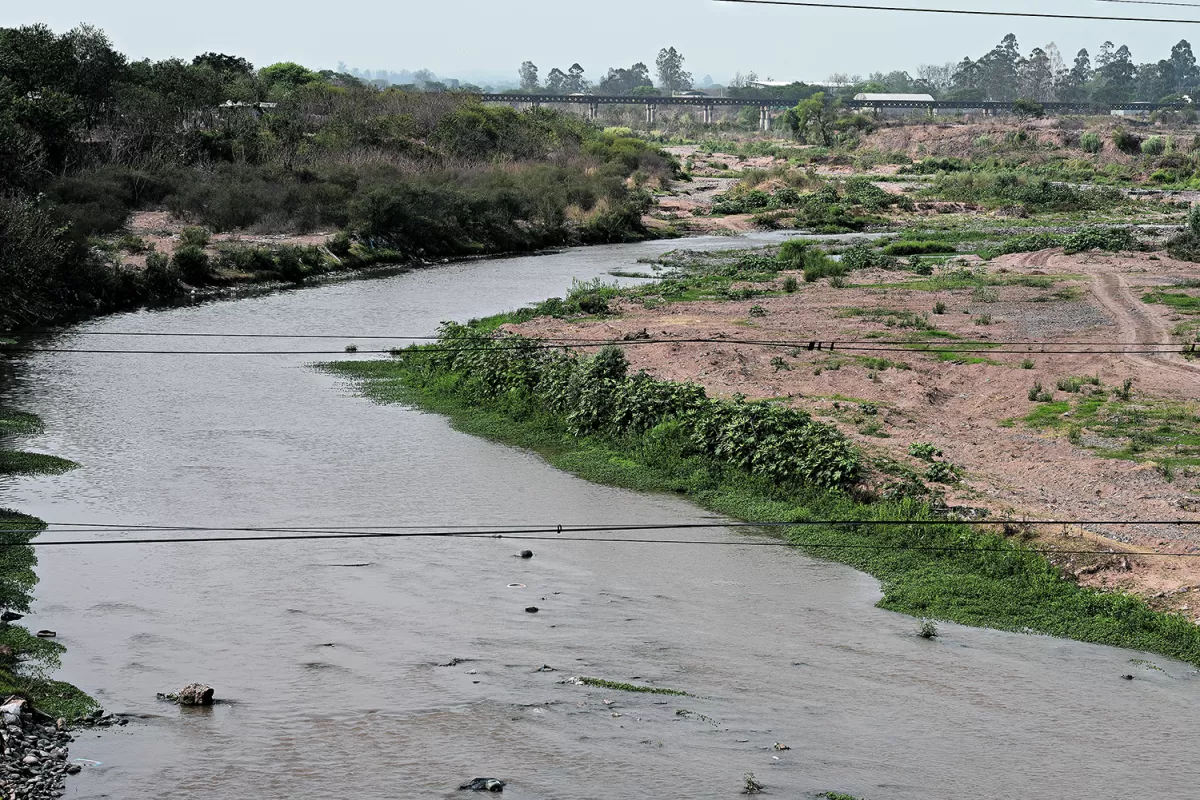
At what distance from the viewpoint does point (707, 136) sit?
16825cm

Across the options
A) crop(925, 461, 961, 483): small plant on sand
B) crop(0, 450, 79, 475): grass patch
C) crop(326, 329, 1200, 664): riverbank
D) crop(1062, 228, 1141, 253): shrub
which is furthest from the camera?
crop(1062, 228, 1141, 253): shrub

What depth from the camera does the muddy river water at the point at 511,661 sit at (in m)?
11.8

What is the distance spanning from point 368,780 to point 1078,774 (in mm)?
6912

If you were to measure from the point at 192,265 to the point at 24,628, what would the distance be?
2800 cm

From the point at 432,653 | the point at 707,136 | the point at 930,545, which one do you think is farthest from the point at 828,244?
the point at 707,136

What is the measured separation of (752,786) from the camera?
448 inches

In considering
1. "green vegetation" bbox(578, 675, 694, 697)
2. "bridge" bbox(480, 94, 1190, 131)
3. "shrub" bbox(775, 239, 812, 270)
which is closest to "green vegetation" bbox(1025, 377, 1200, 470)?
"green vegetation" bbox(578, 675, 694, 697)

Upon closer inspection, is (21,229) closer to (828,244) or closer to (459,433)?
(459,433)

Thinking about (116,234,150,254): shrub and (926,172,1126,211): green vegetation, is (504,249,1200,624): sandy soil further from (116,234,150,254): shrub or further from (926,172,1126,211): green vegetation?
(926,172,1126,211): green vegetation

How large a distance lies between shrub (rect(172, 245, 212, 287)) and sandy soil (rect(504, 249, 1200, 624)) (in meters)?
13.8

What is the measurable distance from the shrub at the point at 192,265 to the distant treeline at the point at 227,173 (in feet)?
2.98

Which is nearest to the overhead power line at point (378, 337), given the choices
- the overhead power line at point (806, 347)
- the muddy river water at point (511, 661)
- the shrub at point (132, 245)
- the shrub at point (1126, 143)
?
the overhead power line at point (806, 347)

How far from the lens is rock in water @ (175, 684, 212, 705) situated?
41.9ft

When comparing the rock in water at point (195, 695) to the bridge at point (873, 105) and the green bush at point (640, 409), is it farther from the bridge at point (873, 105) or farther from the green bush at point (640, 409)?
the bridge at point (873, 105)
